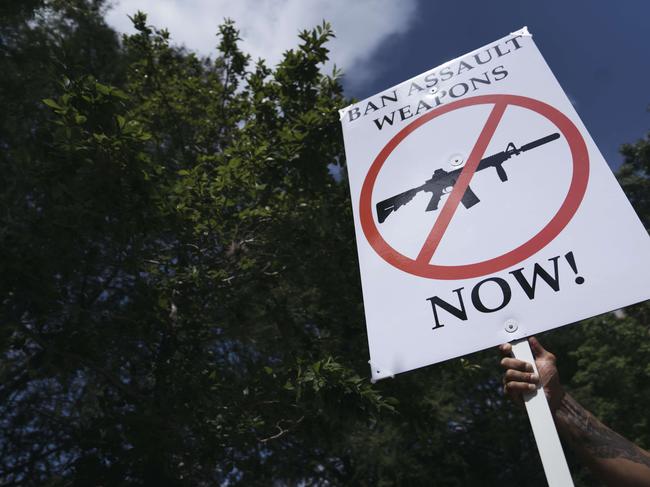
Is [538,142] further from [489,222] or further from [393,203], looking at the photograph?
[393,203]

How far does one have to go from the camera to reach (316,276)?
6.48 metres

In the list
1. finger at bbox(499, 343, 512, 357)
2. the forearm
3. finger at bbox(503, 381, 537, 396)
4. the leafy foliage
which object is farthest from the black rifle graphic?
the leafy foliage

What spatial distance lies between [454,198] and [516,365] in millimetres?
609

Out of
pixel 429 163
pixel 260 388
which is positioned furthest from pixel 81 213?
pixel 429 163

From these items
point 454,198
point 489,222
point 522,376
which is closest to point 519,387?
point 522,376

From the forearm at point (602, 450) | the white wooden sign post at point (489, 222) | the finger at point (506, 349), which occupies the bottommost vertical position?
the forearm at point (602, 450)

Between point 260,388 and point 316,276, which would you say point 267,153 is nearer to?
point 316,276

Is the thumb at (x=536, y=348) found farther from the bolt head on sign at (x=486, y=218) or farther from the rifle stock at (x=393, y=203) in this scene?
the rifle stock at (x=393, y=203)

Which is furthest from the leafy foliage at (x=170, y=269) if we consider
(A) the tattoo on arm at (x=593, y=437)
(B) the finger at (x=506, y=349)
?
(B) the finger at (x=506, y=349)

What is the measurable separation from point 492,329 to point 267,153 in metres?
4.61

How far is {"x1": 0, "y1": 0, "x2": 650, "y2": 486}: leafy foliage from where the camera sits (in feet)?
15.4

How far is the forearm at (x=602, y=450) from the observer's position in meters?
1.60

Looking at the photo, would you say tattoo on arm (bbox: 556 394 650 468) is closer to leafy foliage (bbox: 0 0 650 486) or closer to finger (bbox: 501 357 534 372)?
finger (bbox: 501 357 534 372)

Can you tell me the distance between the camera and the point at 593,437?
5.49 ft
